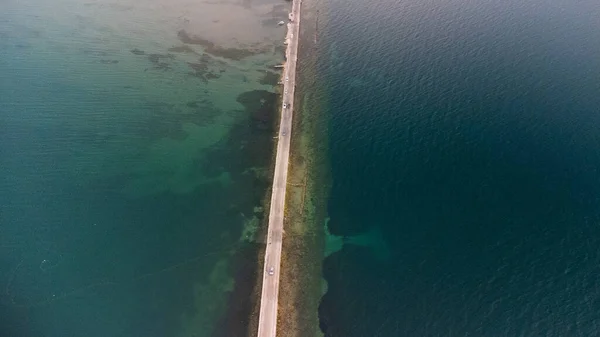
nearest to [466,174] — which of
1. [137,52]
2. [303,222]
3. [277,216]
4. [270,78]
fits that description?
[303,222]

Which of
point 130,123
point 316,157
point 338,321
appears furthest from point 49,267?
point 316,157

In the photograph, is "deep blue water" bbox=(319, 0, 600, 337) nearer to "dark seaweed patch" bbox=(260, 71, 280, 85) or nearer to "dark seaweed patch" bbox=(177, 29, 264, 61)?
"dark seaweed patch" bbox=(260, 71, 280, 85)

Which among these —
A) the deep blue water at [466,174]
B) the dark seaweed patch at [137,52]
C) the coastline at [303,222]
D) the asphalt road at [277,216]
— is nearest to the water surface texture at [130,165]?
the dark seaweed patch at [137,52]

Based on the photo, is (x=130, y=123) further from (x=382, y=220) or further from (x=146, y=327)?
(x=382, y=220)

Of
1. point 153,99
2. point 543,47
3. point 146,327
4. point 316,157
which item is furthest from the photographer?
point 543,47

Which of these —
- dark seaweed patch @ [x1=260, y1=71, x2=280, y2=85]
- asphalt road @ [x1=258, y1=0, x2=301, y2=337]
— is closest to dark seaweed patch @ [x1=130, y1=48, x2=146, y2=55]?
dark seaweed patch @ [x1=260, y1=71, x2=280, y2=85]

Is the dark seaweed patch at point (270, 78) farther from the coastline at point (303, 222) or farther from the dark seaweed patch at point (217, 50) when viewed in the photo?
the dark seaweed patch at point (217, 50)

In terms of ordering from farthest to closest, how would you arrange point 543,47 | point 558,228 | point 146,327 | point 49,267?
point 543,47, point 558,228, point 49,267, point 146,327
